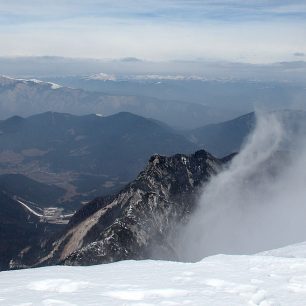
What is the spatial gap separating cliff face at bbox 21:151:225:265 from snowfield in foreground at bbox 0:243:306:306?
8606 centimetres

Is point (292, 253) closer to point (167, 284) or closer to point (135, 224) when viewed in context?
point (167, 284)

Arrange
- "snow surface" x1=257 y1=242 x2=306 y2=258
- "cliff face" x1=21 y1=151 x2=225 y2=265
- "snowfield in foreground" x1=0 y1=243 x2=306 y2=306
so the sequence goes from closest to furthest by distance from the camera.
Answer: "snowfield in foreground" x1=0 y1=243 x2=306 y2=306, "snow surface" x1=257 y1=242 x2=306 y2=258, "cliff face" x1=21 y1=151 x2=225 y2=265

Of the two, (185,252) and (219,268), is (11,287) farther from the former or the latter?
(185,252)

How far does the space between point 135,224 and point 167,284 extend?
11825cm

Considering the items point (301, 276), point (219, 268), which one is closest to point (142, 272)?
point (219, 268)

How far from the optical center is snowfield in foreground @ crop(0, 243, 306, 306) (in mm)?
28438

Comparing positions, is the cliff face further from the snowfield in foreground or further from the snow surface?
the snowfield in foreground

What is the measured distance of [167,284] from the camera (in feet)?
105

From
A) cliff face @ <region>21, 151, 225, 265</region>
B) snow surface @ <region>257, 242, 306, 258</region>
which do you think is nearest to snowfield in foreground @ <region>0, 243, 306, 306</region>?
snow surface @ <region>257, 242, 306, 258</region>

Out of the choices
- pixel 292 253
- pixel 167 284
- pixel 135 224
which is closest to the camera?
pixel 167 284

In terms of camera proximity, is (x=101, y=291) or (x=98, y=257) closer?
(x=101, y=291)

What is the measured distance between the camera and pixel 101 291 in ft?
100

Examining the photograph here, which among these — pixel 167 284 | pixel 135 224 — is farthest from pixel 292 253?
pixel 135 224

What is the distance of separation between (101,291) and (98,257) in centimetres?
9967
